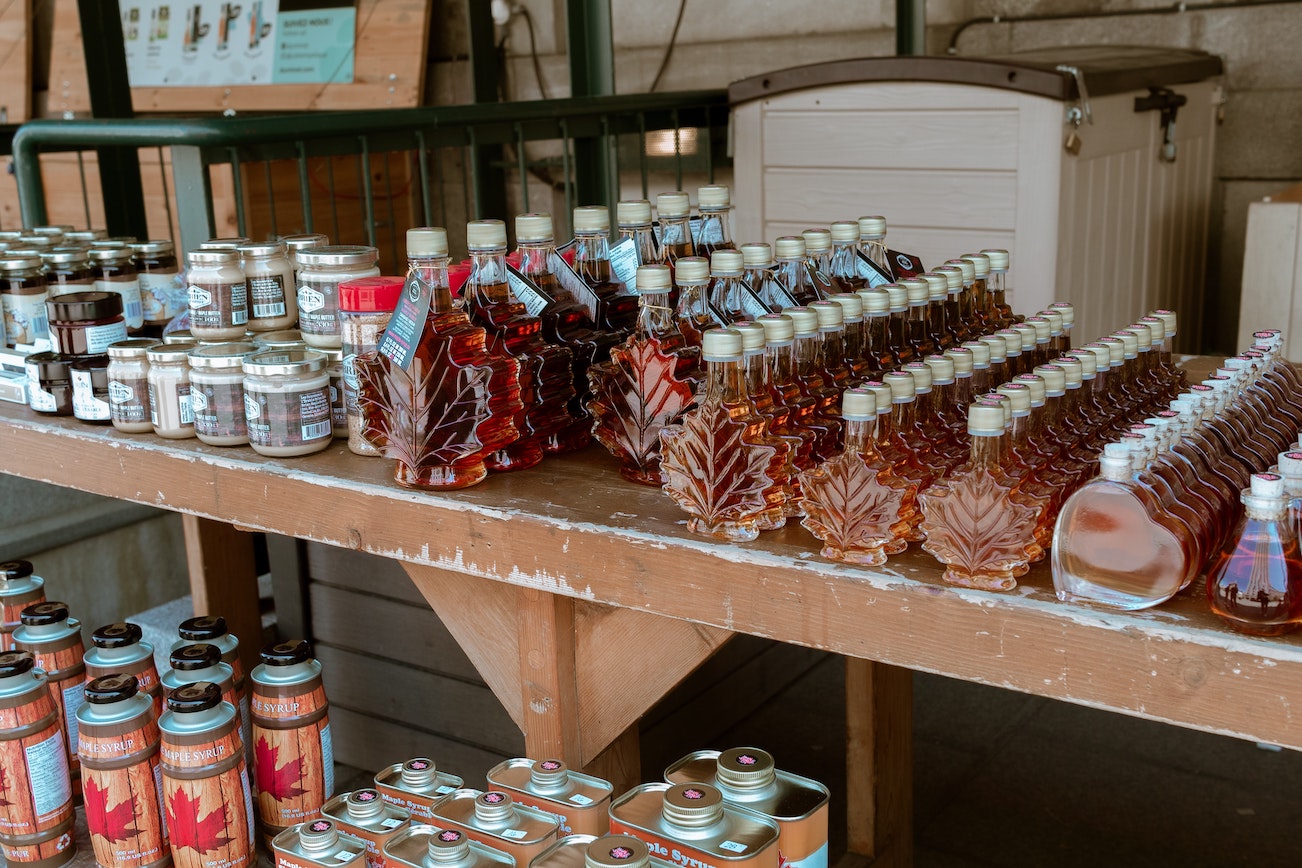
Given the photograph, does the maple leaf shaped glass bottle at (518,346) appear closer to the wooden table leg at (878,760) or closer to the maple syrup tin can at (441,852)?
the maple syrup tin can at (441,852)

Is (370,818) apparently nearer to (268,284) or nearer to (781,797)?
(781,797)

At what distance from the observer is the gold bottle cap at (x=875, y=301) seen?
137 centimetres

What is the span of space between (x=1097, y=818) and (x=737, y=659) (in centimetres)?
78

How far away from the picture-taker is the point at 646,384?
1.35 meters

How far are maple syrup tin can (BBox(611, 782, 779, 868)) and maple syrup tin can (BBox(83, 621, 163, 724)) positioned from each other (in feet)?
2.61

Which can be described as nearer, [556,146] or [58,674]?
[58,674]

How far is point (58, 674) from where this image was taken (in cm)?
183

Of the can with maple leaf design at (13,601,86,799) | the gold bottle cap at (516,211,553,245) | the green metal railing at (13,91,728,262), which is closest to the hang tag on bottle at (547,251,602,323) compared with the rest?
the gold bottle cap at (516,211,553,245)

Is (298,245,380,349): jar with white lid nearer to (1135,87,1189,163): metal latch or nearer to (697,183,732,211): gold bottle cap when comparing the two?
(697,183,732,211): gold bottle cap

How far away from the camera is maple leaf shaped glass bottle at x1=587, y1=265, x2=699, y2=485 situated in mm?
1334

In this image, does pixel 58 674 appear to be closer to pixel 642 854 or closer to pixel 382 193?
pixel 642 854

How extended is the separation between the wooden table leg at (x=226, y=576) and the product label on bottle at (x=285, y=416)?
0.72 metres

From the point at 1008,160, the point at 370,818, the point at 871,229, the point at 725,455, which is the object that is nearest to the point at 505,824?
the point at 370,818

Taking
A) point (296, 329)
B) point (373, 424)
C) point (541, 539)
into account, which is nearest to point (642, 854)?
point (541, 539)
